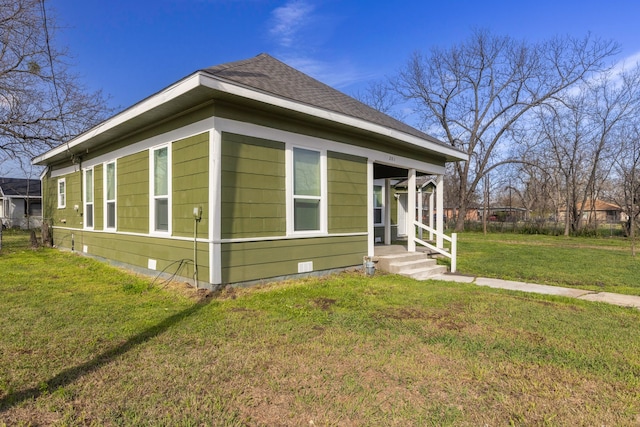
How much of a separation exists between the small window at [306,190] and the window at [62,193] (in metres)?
8.13

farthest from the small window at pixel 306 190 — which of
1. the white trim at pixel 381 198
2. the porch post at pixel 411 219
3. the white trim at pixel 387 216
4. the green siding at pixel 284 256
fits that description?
the white trim at pixel 381 198

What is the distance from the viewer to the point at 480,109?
90.4 feet

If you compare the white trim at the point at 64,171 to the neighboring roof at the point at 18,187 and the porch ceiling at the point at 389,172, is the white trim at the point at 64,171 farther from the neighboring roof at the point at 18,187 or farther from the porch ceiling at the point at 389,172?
the neighboring roof at the point at 18,187

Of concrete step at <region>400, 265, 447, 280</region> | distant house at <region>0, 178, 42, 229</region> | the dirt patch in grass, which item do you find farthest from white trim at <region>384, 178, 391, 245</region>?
distant house at <region>0, 178, 42, 229</region>

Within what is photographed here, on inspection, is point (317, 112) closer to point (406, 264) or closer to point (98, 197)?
point (406, 264)

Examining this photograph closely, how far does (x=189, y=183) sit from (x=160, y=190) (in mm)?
1091

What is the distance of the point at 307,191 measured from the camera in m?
6.27

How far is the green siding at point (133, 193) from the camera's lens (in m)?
6.64

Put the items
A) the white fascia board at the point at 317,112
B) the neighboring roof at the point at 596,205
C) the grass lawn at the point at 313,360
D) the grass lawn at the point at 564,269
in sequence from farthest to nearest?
the neighboring roof at the point at 596,205 < the grass lawn at the point at 564,269 < the white fascia board at the point at 317,112 < the grass lawn at the point at 313,360

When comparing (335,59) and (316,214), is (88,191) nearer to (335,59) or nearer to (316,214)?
(316,214)

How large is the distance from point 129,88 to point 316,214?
10222 millimetres

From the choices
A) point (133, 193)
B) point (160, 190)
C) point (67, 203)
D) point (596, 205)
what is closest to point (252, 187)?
point (160, 190)

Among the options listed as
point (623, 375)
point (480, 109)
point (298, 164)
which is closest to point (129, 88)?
point (298, 164)

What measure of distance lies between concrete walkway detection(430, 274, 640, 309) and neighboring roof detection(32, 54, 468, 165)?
10.0 feet
